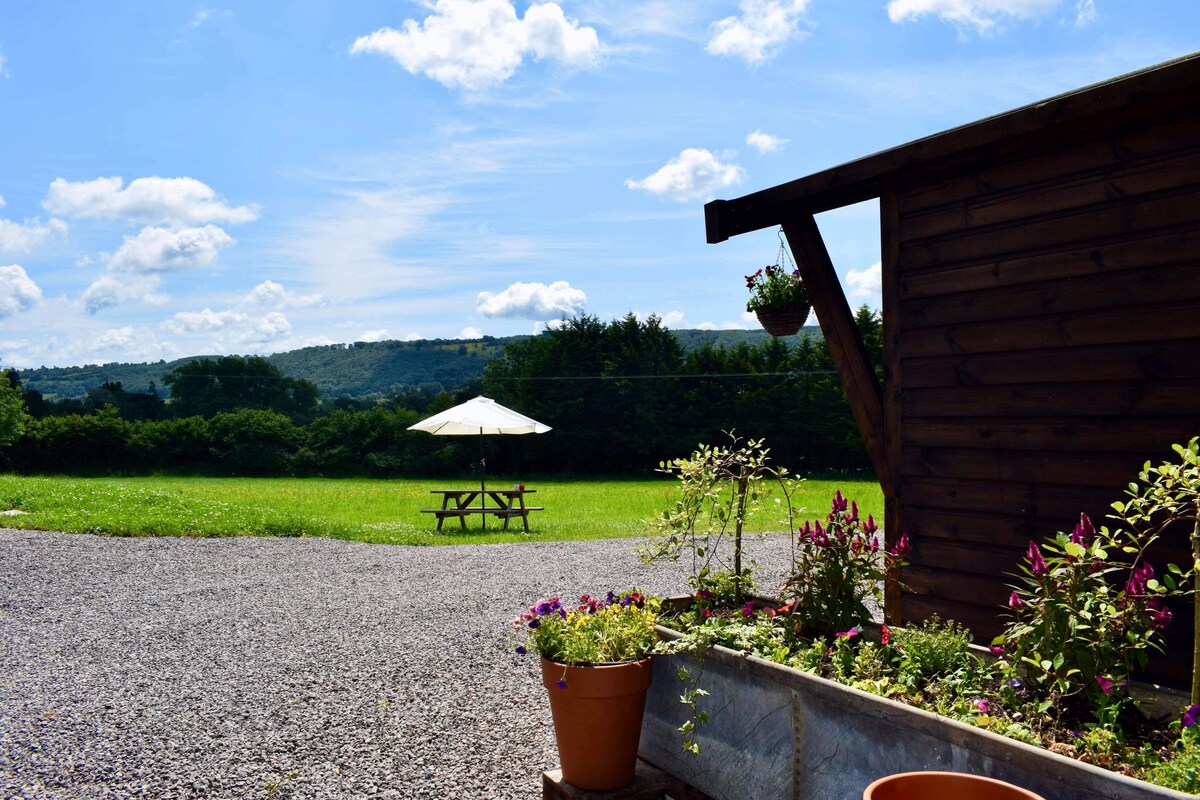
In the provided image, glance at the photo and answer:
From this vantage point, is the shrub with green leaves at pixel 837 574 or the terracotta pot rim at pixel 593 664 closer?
the terracotta pot rim at pixel 593 664

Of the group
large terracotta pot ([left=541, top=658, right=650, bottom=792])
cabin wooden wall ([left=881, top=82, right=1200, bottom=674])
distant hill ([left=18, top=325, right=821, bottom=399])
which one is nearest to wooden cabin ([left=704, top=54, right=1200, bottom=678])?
cabin wooden wall ([left=881, top=82, right=1200, bottom=674])

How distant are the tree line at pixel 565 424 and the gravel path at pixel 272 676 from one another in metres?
20.7

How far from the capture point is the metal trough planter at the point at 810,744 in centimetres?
221

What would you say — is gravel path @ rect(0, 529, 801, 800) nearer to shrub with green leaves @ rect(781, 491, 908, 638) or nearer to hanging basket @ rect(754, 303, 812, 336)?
shrub with green leaves @ rect(781, 491, 908, 638)

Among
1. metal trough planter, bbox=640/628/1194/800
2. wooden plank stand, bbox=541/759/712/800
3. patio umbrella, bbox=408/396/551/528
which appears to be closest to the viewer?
metal trough planter, bbox=640/628/1194/800

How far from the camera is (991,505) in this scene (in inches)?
169

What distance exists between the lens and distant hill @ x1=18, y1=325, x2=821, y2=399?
7562cm

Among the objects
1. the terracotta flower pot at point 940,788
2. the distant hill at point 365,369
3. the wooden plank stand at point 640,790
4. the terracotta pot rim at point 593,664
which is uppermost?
the distant hill at point 365,369

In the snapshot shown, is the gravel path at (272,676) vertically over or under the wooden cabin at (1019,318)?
under

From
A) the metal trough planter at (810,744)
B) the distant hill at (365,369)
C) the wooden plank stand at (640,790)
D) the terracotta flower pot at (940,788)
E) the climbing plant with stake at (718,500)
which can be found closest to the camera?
the terracotta flower pot at (940,788)

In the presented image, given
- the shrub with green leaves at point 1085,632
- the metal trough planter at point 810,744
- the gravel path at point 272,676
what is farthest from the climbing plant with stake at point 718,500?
the shrub with green leaves at point 1085,632

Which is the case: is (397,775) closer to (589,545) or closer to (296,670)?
(296,670)

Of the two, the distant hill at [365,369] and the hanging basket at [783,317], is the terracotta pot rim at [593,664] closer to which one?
the hanging basket at [783,317]

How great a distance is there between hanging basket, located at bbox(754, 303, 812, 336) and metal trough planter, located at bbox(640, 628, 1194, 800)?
2.70 m
